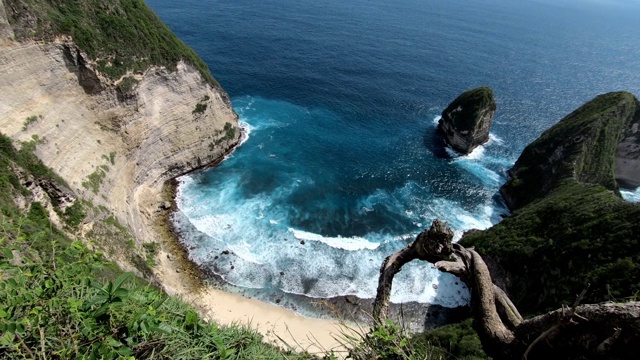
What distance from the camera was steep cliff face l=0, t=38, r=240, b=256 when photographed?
29.4 m

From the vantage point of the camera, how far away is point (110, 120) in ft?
122

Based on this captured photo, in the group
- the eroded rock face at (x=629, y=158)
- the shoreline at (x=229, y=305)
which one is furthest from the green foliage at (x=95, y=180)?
the eroded rock face at (x=629, y=158)

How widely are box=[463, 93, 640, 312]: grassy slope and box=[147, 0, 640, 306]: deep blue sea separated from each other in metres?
6.09

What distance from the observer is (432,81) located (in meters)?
87.6

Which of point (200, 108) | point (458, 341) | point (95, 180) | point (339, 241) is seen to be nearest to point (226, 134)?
point (200, 108)

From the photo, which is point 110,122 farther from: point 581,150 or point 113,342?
point 581,150

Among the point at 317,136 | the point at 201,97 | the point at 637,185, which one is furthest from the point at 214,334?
the point at 637,185

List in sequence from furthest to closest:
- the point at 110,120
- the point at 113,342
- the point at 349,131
Result: the point at 349,131
the point at 110,120
the point at 113,342

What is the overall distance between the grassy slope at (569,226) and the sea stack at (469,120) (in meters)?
8.67

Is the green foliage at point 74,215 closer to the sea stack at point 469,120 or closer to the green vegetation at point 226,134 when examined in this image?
the green vegetation at point 226,134

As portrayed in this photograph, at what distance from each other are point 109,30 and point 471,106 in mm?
56133

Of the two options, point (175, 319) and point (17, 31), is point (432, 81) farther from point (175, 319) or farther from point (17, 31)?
point (175, 319)

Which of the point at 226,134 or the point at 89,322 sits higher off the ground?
the point at 89,322

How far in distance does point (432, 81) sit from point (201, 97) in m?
60.4
